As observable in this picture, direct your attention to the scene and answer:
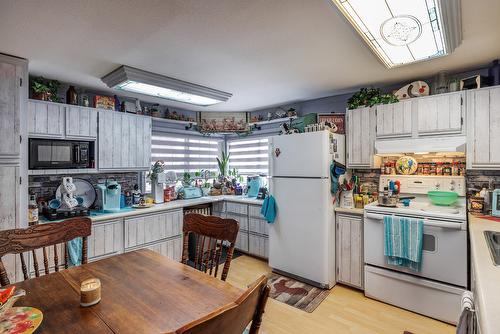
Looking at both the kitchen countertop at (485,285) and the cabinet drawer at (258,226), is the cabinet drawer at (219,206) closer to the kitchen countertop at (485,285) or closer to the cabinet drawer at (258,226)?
the cabinet drawer at (258,226)

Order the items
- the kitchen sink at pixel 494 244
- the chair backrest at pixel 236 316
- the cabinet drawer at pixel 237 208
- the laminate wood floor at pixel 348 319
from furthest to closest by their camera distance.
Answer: the cabinet drawer at pixel 237 208, the laminate wood floor at pixel 348 319, the kitchen sink at pixel 494 244, the chair backrest at pixel 236 316

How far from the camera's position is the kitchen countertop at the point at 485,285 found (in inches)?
31.8

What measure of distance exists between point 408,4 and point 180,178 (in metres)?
3.76

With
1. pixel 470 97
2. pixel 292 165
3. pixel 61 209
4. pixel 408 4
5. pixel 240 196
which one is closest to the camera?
pixel 408 4

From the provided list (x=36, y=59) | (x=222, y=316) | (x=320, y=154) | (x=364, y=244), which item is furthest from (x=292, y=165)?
(x=36, y=59)

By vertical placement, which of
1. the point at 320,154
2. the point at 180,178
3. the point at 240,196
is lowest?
the point at 240,196

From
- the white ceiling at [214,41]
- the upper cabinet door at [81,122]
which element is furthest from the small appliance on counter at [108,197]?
the white ceiling at [214,41]

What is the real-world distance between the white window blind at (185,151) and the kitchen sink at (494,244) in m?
3.92

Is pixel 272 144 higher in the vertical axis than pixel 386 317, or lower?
higher

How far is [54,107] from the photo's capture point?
2703 mm

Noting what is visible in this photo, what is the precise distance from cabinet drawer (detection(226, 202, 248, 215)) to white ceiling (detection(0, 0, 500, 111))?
1.84m

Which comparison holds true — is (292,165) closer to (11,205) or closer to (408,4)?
(408,4)

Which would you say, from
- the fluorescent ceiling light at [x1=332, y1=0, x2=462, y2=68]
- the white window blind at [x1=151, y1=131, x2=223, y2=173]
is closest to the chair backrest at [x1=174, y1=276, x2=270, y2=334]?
the fluorescent ceiling light at [x1=332, y1=0, x2=462, y2=68]

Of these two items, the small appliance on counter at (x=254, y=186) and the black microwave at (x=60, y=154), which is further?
the small appliance on counter at (x=254, y=186)
